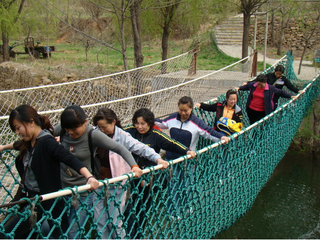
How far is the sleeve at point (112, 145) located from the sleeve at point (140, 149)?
0.27m

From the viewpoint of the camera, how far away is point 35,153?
209 centimetres

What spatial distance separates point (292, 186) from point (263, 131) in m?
2.51

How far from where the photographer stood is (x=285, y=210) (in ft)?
16.3

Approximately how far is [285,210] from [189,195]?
260cm

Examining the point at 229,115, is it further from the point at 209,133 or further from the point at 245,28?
the point at 245,28

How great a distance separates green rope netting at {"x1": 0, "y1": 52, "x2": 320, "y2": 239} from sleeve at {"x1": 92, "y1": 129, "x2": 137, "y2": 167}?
13cm

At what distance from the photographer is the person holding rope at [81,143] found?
2195 millimetres

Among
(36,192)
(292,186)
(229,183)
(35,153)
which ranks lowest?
(292,186)

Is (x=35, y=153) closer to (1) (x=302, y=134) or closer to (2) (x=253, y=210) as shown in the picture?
(2) (x=253, y=210)

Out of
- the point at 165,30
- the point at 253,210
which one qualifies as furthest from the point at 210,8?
the point at 253,210

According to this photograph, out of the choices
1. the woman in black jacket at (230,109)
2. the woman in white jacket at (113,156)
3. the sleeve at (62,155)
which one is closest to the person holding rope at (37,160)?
the sleeve at (62,155)

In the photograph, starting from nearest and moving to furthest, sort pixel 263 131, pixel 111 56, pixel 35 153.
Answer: pixel 35 153 → pixel 263 131 → pixel 111 56

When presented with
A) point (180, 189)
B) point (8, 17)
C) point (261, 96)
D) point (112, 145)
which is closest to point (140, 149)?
point (112, 145)

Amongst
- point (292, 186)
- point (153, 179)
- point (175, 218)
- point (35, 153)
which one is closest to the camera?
point (35, 153)
